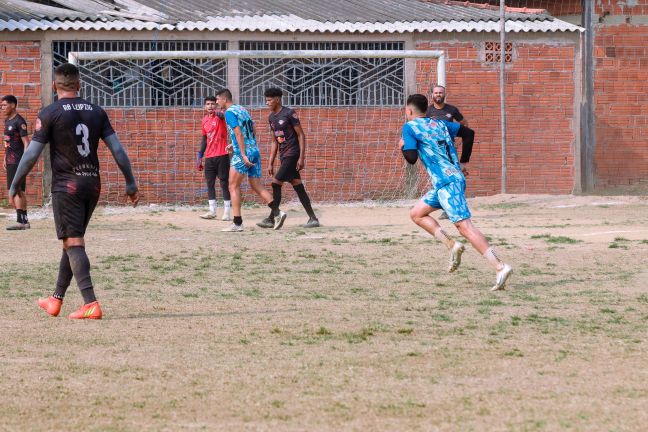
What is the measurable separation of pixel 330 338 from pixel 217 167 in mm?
10513

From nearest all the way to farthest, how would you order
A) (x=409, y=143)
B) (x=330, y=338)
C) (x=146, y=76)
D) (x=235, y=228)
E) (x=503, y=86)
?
(x=330, y=338)
(x=409, y=143)
(x=235, y=228)
(x=146, y=76)
(x=503, y=86)

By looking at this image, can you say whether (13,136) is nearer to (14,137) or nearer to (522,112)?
(14,137)

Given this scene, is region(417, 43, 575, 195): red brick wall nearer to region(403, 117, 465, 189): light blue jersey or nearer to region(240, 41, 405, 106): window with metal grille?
region(240, 41, 405, 106): window with metal grille

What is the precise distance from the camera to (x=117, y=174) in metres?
20.8

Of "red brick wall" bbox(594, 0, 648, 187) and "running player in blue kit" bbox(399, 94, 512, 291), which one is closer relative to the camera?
"running player in blue kit" bbox(399, 94, 512, 291)

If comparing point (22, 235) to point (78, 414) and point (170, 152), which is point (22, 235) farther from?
point (78, 414)

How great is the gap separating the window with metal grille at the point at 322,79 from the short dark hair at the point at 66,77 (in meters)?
12.4

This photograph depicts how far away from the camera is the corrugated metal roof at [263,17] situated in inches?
824

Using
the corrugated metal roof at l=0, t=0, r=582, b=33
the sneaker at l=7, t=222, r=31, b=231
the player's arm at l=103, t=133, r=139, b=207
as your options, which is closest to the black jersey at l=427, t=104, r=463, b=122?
the corrugated metal roof at l=0, t=0, r=582, b=33

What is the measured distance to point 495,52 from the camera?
2197 centimetres

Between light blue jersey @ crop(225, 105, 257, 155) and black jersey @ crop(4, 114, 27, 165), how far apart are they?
2.89 meters

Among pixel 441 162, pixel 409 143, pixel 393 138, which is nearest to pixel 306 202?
pixel 393 138

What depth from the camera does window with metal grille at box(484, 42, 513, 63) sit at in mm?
21922

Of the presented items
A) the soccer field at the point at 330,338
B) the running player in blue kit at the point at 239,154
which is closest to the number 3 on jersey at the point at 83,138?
the soccer field at the point at 330,338
